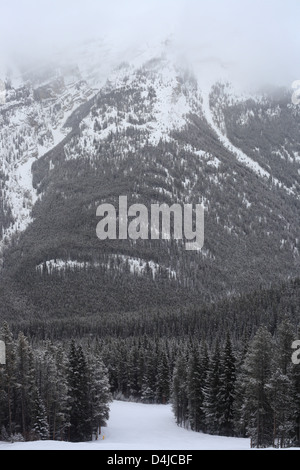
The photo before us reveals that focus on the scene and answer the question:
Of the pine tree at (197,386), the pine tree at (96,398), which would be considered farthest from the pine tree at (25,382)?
the pine tree at (197,386)

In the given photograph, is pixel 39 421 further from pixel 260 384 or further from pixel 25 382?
pixel 260 384

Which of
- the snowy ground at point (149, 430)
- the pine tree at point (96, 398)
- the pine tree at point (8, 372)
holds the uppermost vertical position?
the pine tree at point (8, 372)

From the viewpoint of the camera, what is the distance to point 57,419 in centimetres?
5822

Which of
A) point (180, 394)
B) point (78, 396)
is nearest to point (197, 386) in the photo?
point (180, 394)

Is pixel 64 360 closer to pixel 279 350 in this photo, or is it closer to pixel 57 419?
pixel 57 419

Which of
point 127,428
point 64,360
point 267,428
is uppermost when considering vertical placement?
point 64,360

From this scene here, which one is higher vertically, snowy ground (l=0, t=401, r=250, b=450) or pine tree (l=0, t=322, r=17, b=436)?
pine tree (l=0, t=322, r=17, b=436)

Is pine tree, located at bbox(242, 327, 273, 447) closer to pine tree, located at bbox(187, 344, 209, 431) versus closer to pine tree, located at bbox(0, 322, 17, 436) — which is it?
pine tree, located at bbox(187, 344, 209, 431)

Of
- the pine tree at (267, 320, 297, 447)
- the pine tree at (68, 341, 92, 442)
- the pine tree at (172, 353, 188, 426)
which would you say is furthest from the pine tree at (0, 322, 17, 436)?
the pine tree at (172, 353, 188, 426)

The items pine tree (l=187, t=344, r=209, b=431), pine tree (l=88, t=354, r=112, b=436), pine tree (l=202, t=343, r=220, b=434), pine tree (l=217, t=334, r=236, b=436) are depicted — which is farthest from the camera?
pine tree (l=187, t=344, r=209, b=431)

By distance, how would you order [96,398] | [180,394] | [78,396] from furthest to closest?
[180,394], [96,398], [78,396]

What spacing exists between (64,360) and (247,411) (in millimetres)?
22234

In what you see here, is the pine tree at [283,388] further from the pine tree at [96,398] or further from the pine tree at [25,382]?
the pine tree at [96,398]
